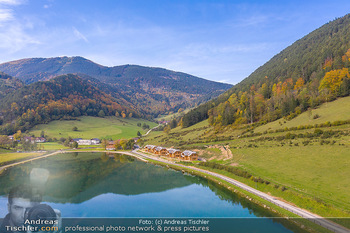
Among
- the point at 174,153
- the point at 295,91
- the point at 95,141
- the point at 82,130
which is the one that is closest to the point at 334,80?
the point at 295,91

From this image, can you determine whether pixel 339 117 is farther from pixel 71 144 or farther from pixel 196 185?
pixel 71 144

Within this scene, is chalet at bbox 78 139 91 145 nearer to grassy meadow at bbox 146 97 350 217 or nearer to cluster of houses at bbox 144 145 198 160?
cluster of houses at bbox 144 145 198 160

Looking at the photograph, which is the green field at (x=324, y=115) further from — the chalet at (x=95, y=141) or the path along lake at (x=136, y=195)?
the chalet at (x=95, y=141)

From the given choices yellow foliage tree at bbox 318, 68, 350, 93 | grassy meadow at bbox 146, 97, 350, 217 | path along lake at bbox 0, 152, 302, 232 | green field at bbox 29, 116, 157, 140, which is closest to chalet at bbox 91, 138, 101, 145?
green field at bbox 29, 116, 157, 140

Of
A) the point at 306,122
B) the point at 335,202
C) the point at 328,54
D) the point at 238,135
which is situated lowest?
the point at 335,202

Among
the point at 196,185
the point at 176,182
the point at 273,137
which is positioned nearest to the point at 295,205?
the point at 196,185

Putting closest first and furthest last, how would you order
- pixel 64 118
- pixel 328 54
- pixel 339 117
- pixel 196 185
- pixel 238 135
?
pixel 196 185
pixel 339 117
pixel 238 135
pixel 328 54
pixel 64 118

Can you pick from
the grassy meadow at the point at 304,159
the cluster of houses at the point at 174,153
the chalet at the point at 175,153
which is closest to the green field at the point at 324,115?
the grassy meadow at the point at 304,159
